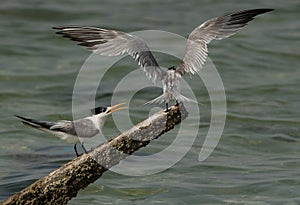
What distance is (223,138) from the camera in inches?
499

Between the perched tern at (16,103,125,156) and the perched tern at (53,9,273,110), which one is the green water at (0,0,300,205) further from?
the perched tern at (53,9,273,110)

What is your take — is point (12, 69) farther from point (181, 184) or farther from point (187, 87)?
point (181, 184)

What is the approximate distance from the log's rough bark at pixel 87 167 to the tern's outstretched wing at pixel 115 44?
0.59m

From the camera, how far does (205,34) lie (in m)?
8.77

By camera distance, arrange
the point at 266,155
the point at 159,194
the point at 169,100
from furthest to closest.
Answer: the point at 266,155
the point at 159,194
the point at 169,100

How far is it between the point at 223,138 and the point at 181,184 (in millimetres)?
2419

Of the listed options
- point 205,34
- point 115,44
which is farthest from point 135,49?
point 205,34

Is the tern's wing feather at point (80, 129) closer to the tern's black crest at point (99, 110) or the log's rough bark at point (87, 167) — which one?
the tern's black crest at point (99, 110)

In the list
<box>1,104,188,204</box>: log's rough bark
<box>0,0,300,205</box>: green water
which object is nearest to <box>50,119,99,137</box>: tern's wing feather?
<box>1,104,188,204</box>: log's rough bark

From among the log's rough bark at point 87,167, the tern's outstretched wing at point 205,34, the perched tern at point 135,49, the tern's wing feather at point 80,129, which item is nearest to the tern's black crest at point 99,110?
the tern's wing feather at point 80,129

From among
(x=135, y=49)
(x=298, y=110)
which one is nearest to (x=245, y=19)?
(x=135, y=49)

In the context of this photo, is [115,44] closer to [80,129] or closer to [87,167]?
[80,129]

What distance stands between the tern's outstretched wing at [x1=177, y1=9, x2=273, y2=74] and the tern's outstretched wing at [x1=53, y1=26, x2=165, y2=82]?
1.02ft

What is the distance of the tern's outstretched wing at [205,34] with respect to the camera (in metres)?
8.41
